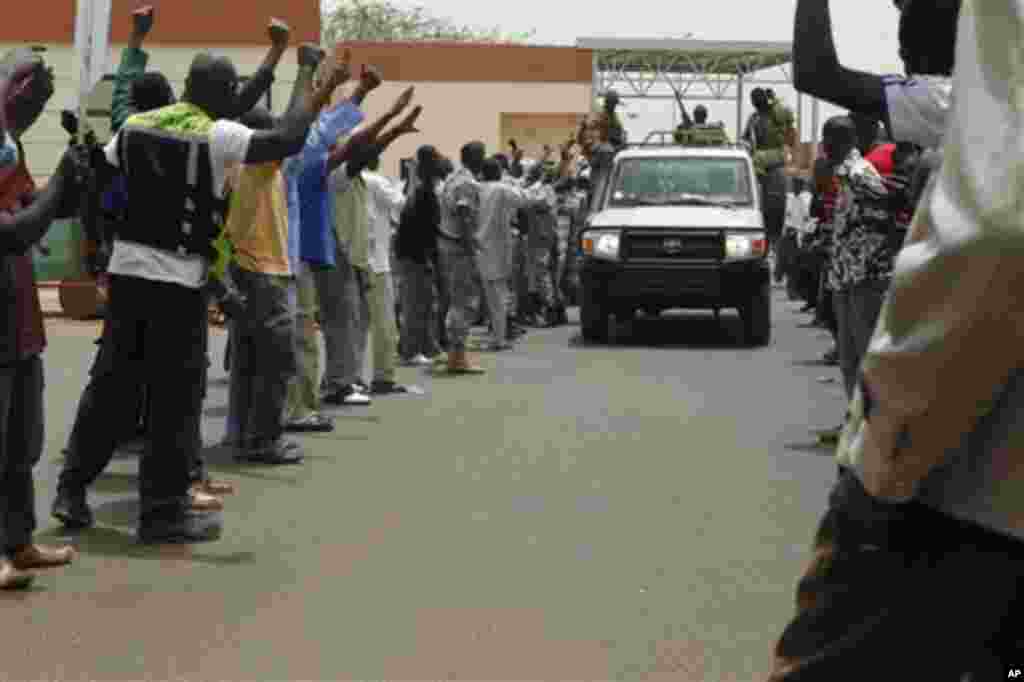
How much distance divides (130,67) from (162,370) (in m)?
1.90

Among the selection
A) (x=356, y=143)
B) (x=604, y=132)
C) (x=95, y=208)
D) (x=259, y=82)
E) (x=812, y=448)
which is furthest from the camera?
(x=604, y=132)

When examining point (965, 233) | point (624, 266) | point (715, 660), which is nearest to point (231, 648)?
point (715, 660)

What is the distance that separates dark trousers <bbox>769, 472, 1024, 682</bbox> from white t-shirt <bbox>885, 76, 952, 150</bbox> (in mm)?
1177

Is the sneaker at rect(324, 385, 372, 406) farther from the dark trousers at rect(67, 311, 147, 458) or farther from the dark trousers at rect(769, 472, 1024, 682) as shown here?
the dark trousers at rect(769, 472, 1024, 682)

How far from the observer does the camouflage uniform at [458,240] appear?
15773mm

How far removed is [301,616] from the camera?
650cm

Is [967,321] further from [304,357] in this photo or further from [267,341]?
[304,357]

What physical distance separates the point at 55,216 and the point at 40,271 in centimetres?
1695

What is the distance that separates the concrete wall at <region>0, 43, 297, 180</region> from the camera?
31.2m

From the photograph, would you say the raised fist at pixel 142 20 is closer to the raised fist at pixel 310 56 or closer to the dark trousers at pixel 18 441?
the raised fist at pixel 310 56

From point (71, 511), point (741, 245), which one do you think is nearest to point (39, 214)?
point (71, 511)

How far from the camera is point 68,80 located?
3272 centimetres

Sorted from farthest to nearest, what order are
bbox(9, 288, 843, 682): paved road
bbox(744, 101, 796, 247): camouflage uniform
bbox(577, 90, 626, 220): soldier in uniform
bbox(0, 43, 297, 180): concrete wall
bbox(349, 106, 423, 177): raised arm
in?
bbox(0, 43, 297, 180): concrete wall, bbox(577, 90, 626, 220): soldier in uniform, bbox(744, 101, 796, 247): camouflage uniform, bbox(349, 106, 423, 177): raised arm, bbox(9, 288, 843, 682): paved road

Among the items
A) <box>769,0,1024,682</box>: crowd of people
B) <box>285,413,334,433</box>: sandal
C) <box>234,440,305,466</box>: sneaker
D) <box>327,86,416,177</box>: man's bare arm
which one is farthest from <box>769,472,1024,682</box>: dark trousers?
<box>327,86,416,177</box>: man's bare arm
